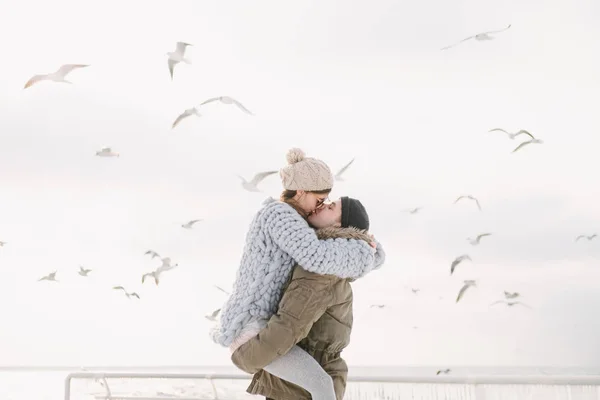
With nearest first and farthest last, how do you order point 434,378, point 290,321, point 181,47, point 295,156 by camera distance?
point 290,321 < point 295,156 < point 434,378 < point 181,47

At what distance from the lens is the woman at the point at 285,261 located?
1.87m

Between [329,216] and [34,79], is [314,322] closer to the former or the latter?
[329,216]

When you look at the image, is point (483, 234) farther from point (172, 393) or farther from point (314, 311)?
point (314, 311)

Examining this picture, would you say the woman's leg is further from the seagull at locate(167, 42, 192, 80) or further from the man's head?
the seagull at locate(167, 42, 192, 80)

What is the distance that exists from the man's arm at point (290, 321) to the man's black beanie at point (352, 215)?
207 millimetres

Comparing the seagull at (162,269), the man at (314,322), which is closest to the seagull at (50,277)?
the seagull at (162,269)

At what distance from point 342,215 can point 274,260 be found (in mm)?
245

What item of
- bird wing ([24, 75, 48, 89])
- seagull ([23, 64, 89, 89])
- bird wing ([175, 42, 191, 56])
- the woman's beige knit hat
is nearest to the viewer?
the woman's beige knit hat

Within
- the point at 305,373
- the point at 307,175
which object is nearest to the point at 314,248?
the point at 307,175

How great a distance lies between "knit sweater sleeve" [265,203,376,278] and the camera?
1.85 meters

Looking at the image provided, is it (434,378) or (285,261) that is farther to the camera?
(434,378)

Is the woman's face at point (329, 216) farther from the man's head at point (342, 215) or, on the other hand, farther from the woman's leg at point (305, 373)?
the woman's leg at point (305, 373)

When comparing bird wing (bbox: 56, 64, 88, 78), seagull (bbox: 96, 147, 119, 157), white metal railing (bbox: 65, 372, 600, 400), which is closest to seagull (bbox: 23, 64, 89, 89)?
bird wing (bbox: 56, 64, 88, 78)

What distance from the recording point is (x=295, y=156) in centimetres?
207
